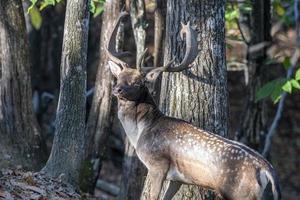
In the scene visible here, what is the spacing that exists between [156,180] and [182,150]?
48cm

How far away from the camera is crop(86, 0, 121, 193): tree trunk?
1278 centimetres

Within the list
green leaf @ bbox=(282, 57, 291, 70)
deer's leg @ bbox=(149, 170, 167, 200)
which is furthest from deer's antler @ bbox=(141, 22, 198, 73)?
green leaf @ bbox=(282, 57, 291, 70)

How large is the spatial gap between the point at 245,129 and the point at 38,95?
21.3ft

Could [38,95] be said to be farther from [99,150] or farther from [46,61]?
[99,150]

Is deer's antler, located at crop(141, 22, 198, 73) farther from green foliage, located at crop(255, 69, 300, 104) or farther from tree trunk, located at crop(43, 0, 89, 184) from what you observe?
green foliage, located at crop(255, 69, 300, 104)

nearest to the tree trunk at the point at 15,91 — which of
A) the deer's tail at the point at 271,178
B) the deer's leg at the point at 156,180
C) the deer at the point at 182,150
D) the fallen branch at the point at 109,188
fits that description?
the deer at the point at 182,150

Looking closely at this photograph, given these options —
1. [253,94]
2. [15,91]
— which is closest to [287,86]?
[253,94]

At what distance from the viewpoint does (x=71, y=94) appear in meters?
11.1

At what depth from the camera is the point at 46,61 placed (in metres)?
21.6

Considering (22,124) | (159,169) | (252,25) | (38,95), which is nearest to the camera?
(159,169)

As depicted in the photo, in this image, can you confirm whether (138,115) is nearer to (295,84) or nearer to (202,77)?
(202,77)

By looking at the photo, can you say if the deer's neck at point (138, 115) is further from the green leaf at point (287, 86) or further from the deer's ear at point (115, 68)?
the green leaf at point (287, 86)

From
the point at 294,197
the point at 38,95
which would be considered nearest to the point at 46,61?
the point at 38,95

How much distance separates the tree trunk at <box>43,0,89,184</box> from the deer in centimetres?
102
